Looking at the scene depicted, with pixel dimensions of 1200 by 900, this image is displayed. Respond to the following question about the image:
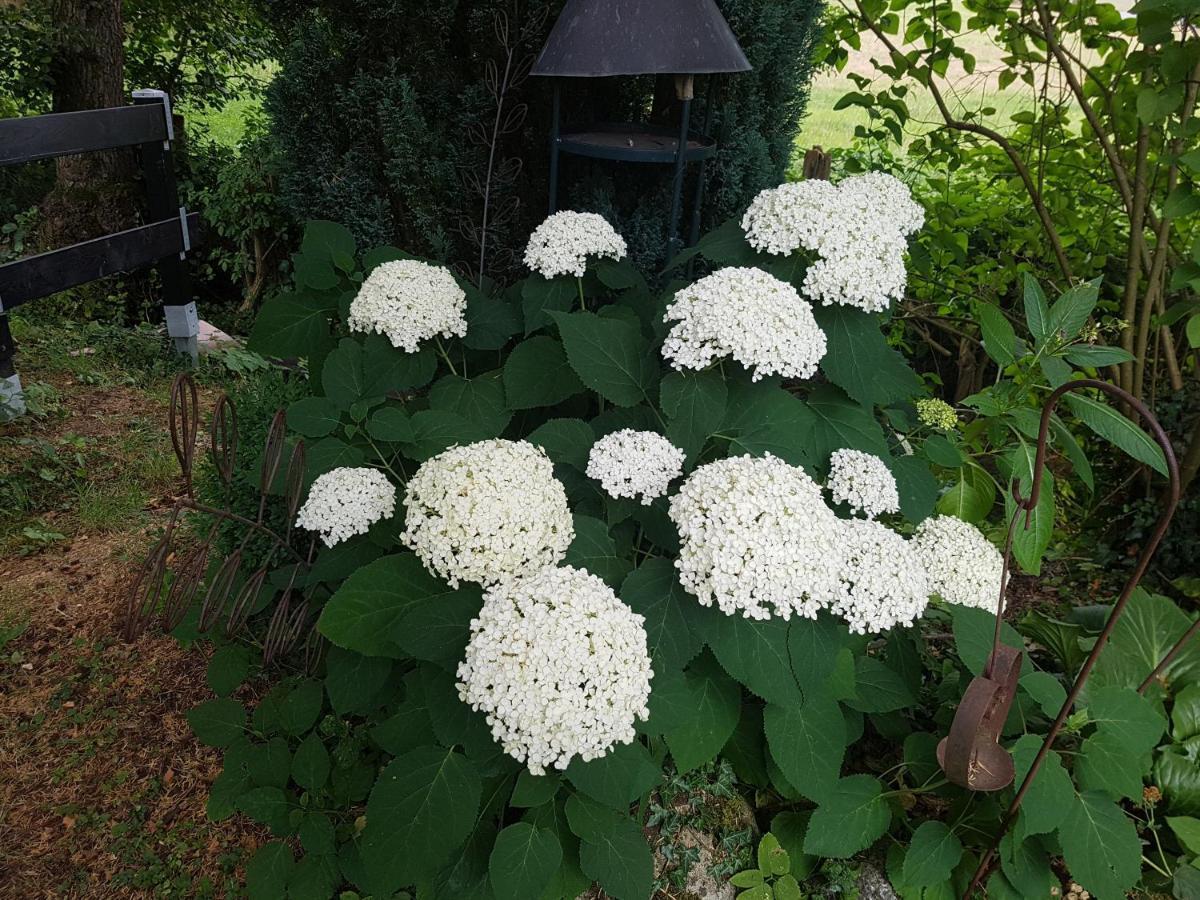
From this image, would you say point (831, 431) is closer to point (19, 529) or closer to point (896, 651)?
point (896, 651)

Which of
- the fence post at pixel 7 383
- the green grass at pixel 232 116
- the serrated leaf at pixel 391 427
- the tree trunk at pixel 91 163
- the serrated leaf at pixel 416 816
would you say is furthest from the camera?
the green grass at pixel 232 116

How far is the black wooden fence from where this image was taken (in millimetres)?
4000

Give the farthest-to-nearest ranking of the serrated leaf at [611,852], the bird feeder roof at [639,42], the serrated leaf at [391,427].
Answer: the bird feeder roof at [639,42] → the serrated leaf at [391,427] → the serrated leaf at [611,852]

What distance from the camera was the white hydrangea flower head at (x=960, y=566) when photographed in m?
1.92

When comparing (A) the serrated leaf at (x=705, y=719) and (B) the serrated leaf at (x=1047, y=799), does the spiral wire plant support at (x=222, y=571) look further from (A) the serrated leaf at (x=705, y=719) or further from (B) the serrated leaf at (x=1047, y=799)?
(B) the serrated leaf at (x=1047, y=799)

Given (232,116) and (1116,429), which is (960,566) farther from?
(232,116)

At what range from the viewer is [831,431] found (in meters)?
2.00

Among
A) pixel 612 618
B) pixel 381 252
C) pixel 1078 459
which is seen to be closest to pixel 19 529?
pixel 381 252

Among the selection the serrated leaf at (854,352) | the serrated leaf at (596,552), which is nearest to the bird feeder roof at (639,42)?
the serrated leaf at (854,352)

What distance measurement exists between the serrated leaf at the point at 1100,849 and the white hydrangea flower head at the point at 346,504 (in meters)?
1.58

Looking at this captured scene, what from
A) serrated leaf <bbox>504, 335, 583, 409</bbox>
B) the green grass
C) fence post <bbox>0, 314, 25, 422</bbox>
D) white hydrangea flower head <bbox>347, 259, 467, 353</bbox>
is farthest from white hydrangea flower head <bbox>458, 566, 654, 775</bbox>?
the green grass

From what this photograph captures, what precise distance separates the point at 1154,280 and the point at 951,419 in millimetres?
1459

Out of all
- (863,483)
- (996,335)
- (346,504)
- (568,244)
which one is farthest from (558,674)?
(996,335)

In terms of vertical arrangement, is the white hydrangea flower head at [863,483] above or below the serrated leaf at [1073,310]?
below
